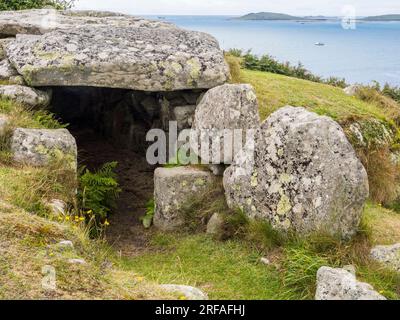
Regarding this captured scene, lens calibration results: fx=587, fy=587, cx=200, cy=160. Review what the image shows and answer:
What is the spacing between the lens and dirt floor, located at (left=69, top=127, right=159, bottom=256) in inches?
371

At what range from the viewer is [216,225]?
29.2 ft

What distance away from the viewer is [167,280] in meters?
7.09

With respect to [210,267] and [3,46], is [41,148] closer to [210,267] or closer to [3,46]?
[210,267]

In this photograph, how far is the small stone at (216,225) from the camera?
880cm

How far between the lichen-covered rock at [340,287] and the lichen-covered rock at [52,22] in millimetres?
7713

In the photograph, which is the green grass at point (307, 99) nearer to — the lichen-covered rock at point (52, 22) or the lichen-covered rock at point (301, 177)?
the lichen-covered rock at point (52, 22)

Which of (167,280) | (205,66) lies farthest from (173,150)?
(167,280)

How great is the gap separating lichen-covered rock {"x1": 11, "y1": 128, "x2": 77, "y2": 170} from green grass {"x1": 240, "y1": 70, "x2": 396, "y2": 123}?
13.6ft

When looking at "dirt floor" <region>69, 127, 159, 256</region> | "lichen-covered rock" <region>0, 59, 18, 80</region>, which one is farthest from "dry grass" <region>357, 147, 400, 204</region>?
"lichen-covered rock" <region>0, 59, 18, 80</region>

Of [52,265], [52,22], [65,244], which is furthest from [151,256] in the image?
[52,22]

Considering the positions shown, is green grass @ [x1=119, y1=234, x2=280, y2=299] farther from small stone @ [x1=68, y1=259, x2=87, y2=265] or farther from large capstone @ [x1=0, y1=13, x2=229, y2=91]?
large capstone @ [x1=0, y1=13, x2=229, y2=91]

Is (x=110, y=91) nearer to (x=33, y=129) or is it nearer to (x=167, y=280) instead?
(x=33, y=129)

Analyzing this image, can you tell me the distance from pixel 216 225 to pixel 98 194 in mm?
2243
